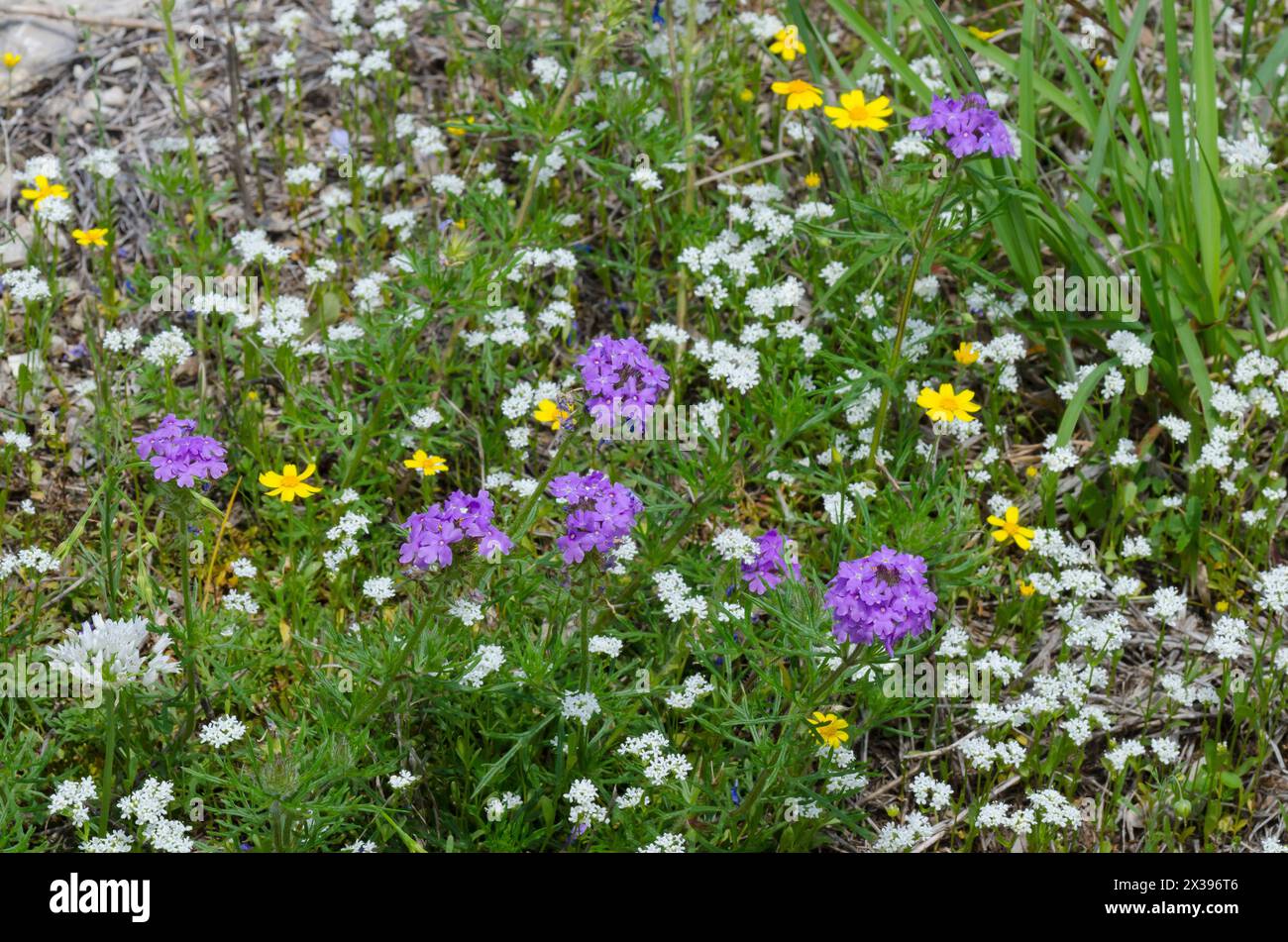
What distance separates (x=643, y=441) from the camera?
3820 millimetres

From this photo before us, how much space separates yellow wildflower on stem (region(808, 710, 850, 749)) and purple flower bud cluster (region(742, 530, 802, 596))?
0.35 meters

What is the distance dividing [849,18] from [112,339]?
2.52 metres

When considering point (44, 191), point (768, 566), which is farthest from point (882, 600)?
point (44, 191)

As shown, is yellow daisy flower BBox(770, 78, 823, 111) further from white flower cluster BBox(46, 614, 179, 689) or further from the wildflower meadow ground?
white flower cluster BBox(46, 614, 179, 689)

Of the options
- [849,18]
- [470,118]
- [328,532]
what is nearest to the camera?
[328,532]

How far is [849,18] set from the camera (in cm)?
436

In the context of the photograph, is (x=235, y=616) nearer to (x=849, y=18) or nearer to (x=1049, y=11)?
(x=849, y=18)

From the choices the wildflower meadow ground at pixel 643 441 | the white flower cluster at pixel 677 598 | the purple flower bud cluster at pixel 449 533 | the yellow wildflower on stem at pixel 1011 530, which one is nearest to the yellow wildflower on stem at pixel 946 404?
the wildflower meadow ground at pixel 643 441

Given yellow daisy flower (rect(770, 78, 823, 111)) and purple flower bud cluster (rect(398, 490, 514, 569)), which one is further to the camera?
yellow daisy flower (rect(770, 78, 823, 111))

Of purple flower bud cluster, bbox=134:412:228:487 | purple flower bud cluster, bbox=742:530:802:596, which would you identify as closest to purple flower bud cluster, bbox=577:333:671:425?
purple flower bud cluster, bbox=742:530:802:596

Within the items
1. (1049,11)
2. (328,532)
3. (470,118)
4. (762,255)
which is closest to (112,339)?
(328,532)

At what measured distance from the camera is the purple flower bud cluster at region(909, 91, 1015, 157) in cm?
329

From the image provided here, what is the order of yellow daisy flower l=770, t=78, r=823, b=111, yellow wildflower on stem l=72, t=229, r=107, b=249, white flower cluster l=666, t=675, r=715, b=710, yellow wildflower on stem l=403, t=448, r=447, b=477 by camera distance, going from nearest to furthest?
white flower cluster l=666, t=675, r=715, b=710 → yellow wildflower on stem l=403, t=448, r=447, b=477 → yellow wildflower on stem l=72, t=229, r=107, b=249 → yellow daisy flower l=770, t=78, r=823, b=111

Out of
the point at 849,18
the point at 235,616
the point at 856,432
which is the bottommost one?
the point at 235,616
